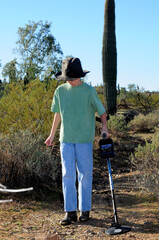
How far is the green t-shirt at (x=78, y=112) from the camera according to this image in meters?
4.21

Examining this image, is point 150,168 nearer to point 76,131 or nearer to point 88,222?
point 88,222

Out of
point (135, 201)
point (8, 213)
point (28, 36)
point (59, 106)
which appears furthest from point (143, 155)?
point (28, 36)

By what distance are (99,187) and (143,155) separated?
1207mm

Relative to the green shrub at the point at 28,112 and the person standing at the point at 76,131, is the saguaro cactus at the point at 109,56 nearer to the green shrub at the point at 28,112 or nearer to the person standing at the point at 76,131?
the green shrub at the point at 28,112

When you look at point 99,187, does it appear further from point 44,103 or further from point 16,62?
point 16,62

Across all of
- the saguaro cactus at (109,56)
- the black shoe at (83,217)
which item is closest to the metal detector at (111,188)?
the black shoe at (83,217)

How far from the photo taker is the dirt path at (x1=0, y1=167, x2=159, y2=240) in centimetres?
395

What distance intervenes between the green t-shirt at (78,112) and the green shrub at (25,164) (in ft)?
4.62

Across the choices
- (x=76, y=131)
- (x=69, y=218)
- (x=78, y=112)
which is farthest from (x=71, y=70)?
(x=69, y=218)

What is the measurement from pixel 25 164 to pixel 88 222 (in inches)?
65.6

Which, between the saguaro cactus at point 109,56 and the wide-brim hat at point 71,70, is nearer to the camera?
the wide-brim hat at point 71,70

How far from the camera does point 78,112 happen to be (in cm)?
422

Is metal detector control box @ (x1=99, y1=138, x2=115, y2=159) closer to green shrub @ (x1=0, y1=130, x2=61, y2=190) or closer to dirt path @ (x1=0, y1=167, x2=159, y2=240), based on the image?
dirt path @ (x1=0, y1=167, x2=159, y2=240)

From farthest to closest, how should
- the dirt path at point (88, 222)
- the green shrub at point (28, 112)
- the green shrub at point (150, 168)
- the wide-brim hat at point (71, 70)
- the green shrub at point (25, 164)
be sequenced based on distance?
the green shrub at point (28, 112)
the green shrub at point (25, 164)
the green shrub at point (150, 168)
the wide-brim hat at point (71, 70)
the dirt path at point (88, 222)
